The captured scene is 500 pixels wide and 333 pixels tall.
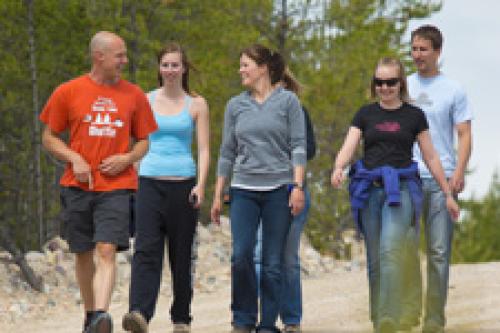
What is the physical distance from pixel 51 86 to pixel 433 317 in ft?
53.7

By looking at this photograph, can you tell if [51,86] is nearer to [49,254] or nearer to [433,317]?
[49,254]

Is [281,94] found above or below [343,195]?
above

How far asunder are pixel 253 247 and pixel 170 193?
0.81 meters

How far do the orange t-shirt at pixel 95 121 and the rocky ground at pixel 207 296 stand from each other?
2457mm

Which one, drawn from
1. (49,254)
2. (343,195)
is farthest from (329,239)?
(49,254)

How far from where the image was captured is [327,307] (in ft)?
34.4

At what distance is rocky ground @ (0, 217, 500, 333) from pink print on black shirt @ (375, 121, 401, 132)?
1.68m

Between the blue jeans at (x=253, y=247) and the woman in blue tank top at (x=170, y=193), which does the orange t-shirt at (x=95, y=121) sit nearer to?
the woman in blue tank top at (x=170, y=193)

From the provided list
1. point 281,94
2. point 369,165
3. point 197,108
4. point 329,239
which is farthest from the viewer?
point 329,239

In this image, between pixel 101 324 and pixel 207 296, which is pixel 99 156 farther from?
pixel 207 296

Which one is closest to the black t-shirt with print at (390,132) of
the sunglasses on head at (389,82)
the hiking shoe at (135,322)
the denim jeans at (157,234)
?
the sunglasses on head at (389,82)

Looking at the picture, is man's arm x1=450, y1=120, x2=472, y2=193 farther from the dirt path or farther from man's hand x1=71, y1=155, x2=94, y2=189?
man's hand x1=71, y1=155, x2=94, y2=189

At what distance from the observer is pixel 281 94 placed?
23.0 feet

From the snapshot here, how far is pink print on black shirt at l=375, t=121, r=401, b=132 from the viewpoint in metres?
6.57
